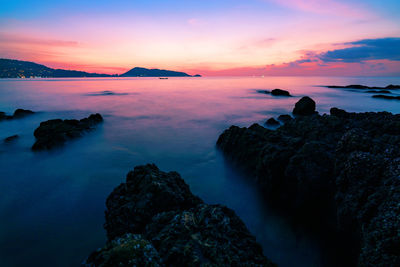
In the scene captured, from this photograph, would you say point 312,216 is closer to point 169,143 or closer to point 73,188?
point 73,188

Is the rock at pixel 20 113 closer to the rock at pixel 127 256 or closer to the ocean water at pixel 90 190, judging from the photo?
the ocean water at pixel 90 190

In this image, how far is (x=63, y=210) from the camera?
21.2ft

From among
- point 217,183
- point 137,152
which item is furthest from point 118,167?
point 217,183

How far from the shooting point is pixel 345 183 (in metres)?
4.47

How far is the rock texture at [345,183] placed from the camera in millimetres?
3111

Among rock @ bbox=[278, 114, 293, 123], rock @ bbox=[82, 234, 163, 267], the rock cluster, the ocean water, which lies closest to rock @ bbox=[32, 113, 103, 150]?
the ocean water

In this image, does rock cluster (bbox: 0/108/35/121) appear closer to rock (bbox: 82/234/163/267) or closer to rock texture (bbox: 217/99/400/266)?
rock texture (bbox: 217/99/400/266)

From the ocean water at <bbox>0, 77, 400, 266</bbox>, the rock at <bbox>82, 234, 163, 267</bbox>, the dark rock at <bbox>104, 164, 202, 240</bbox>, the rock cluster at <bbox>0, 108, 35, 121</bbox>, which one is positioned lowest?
the ocean water at <bbox>0, 77, 400, 266</bbox>

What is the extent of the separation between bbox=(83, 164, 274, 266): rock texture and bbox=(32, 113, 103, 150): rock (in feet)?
28.2

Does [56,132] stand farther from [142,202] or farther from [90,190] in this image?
[142,202]

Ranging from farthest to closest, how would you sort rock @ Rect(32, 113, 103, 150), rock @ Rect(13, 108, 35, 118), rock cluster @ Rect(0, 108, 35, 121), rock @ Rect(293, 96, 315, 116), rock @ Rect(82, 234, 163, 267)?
rock @ Rect(293, 96, 315, 116), rock @ Rect(13, 108, 35, 118), rock cluster @ Rect(0, 108, 35, 121), rock @ Rect(32, 113, 103, 150), rock @ Rect(82, 234, 163, 267)

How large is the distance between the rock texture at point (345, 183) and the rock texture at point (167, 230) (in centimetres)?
176

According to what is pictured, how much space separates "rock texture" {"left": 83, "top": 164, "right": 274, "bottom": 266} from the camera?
107 inches

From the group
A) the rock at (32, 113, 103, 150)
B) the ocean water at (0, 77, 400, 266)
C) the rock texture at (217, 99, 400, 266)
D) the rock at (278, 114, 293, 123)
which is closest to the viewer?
the rock texture at (217, 99, 400, 266)
